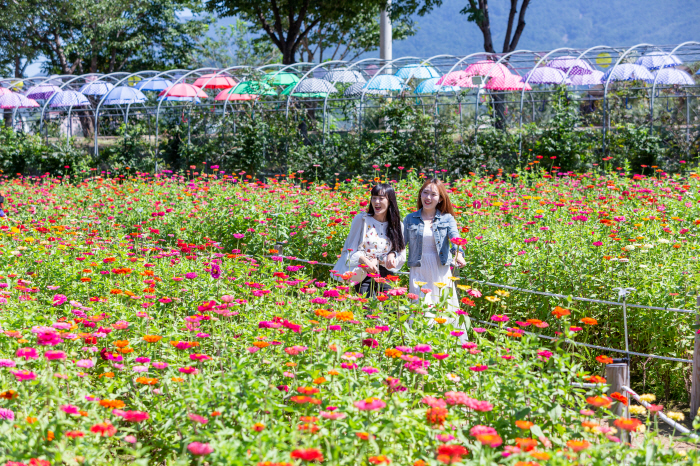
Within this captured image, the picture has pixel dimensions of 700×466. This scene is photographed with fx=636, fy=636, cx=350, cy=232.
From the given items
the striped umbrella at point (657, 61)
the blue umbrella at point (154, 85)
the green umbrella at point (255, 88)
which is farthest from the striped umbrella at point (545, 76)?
the blue umbrella at point (154, 85)

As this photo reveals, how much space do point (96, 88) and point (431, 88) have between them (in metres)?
11.8

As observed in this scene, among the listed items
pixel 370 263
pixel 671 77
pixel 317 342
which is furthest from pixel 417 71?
pixel 317 342

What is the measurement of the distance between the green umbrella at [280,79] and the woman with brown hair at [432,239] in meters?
11.3

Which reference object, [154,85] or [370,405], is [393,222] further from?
[154,85]

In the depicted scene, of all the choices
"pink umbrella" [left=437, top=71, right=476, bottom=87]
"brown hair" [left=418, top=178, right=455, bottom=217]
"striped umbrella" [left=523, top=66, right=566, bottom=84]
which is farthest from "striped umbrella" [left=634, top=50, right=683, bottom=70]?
"brown hair" [left=418, top=178, right=455, bottom=217]

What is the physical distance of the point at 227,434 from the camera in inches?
93.2

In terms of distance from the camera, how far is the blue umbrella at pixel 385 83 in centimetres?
1431

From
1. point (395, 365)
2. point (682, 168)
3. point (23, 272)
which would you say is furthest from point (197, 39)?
point (395, 365)

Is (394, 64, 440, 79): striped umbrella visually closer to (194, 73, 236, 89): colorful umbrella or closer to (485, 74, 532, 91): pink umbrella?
(485, 74, 532, 91): pink umbrella

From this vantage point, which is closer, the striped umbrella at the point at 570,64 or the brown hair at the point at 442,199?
the brown hair at the point at 442,199

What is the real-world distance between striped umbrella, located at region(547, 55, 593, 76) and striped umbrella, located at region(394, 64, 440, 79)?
120 inches

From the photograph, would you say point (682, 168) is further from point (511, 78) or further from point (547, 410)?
point (547, 410)

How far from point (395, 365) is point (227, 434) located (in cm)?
124

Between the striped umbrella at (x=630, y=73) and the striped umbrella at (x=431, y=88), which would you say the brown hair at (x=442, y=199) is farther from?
the striped umbrella at (x=630, y=73)
